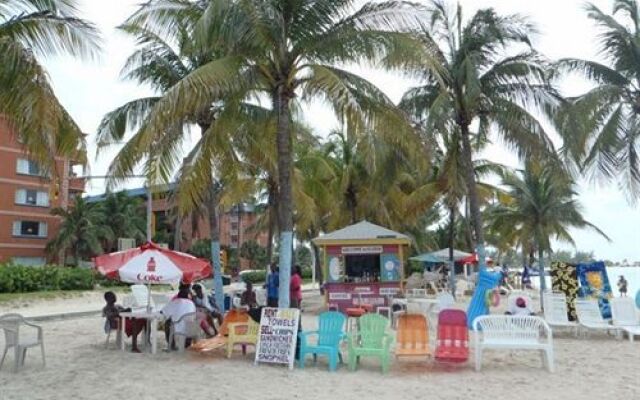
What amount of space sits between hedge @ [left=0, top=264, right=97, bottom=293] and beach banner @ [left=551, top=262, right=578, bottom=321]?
898 inches

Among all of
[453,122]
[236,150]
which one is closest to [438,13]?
[453,122]

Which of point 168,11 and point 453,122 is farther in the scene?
point 453,122

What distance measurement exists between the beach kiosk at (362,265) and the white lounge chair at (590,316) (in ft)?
20.4

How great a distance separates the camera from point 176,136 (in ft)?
45.4

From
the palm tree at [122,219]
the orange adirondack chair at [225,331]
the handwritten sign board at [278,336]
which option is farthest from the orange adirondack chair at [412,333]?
the palm tree at [122,219]

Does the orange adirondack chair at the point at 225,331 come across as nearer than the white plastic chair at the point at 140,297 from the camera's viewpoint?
Yes

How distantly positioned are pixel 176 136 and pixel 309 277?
53.1m

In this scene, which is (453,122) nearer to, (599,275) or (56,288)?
(599,275)

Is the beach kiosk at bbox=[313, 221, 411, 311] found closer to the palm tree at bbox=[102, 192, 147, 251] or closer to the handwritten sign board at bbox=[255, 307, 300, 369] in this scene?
the handwritten sign board at bbox=[255, 307, 300, 369]

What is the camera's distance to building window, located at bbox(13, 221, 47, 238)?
51531mm

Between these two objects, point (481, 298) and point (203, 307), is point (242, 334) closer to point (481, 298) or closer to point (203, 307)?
point (203, 307)

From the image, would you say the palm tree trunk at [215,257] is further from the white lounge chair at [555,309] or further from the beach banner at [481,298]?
the white lounge chair at [555,309]

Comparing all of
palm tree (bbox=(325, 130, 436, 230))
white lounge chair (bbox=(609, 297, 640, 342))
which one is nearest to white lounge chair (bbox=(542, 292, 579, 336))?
white lounge chair (bbox=(609, 297, 640, 342))

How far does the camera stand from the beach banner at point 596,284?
1625 cm
